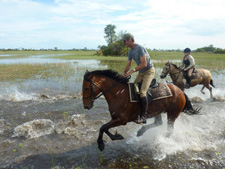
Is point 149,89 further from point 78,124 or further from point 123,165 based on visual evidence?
point 78,124

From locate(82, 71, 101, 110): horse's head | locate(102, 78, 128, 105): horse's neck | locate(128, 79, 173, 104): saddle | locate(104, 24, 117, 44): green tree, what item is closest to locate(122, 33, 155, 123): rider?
locate(128, 79, 173, 104): saddle

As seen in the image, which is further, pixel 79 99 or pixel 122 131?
pixel 79 99

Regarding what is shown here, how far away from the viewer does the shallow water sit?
4.59 metres

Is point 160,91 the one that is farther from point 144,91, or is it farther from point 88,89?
point 88,89

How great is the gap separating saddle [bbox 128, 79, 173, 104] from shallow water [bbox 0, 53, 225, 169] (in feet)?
4.79

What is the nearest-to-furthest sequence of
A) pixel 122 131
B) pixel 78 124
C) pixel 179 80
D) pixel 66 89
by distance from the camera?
pixel 122 131, pixel 78 124, pixel 179 80, pixel 66 89

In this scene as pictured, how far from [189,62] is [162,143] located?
5910mm

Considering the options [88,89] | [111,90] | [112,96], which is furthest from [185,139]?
[88,89]

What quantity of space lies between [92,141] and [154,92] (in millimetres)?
2562

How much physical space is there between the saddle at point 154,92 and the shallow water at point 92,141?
57.5 inches

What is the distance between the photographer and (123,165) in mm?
4477

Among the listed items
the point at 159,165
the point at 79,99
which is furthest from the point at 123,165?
the point at 79,99

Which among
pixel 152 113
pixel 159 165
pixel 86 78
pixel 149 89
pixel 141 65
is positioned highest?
pixel 141 65

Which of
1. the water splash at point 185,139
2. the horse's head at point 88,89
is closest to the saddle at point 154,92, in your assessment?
the horse's head at point 88,89
